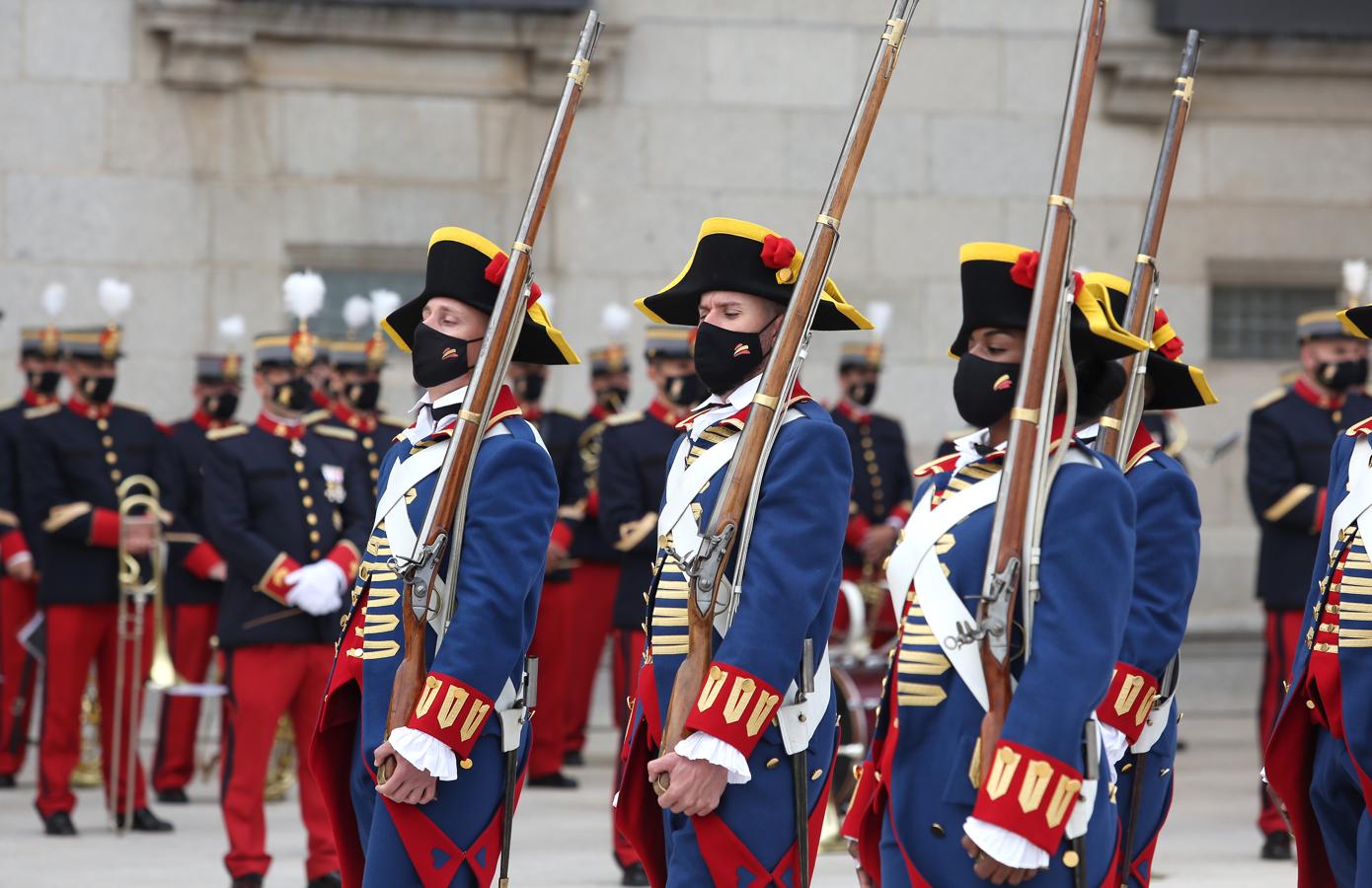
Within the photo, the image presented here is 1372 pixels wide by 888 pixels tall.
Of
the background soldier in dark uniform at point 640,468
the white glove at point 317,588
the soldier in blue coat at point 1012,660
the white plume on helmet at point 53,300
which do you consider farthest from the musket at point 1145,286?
the white plume on helmet at point 53,300

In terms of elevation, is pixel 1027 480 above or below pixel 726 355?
below

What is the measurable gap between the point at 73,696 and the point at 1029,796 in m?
7.00

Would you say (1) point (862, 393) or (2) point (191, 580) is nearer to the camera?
(2) point (191, 580)

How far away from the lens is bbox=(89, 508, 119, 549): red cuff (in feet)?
33.2

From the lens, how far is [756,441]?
490cm

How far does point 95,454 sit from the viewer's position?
34.2ft

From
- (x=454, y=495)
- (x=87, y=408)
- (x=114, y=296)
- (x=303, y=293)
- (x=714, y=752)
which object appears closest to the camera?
(x=714, y=752)

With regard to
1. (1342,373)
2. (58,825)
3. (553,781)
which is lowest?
(553,781)

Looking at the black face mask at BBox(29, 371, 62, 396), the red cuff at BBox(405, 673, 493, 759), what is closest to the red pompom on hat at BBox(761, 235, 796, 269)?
the red cuff at BBox(405, 673, 493, 759)

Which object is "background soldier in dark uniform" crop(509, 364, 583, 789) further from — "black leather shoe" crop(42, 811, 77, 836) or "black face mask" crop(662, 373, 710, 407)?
"black leather shoe" crop(42, 811, 77, 836)

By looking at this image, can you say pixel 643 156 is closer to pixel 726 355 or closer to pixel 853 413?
pixel 853 413

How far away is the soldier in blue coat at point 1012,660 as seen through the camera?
3.99 meters

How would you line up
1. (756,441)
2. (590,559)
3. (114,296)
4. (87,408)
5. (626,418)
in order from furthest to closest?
(590,559)
(114,296)
(626,418)
(87,408)
(756,441)

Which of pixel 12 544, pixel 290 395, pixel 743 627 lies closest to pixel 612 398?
pixel 12 544
